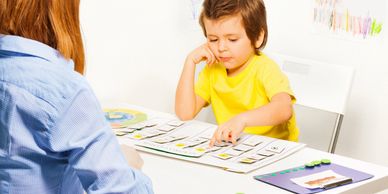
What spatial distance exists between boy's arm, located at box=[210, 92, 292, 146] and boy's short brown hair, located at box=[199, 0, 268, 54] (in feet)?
0.70

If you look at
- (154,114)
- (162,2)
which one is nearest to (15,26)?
(154,114)

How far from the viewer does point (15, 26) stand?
2.47ft

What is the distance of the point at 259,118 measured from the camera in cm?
168

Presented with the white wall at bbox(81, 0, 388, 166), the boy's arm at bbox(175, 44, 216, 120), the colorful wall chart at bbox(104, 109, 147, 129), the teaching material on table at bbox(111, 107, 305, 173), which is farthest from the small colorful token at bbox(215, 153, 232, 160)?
the white wall at bbox(81, 0, 388, 166)

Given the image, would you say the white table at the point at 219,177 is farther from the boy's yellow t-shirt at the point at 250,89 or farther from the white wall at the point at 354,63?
the white wall at the point at 354,63

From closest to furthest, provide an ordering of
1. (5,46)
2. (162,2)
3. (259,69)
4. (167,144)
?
(5,46), (167,144), (259,69), (162,2)

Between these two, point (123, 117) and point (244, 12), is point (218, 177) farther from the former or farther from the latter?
point (244, 12)

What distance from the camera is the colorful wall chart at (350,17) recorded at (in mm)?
2070

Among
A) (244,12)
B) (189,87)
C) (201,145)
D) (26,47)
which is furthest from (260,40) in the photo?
(26,47)

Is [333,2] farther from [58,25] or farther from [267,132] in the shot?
[58,25]

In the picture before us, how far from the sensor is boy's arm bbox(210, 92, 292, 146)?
4.89 ft

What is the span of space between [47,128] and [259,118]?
1.03 meters

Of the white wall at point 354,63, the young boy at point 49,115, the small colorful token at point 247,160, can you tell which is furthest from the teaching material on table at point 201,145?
the white wall at point 354,63

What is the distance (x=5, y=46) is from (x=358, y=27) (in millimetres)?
1597
